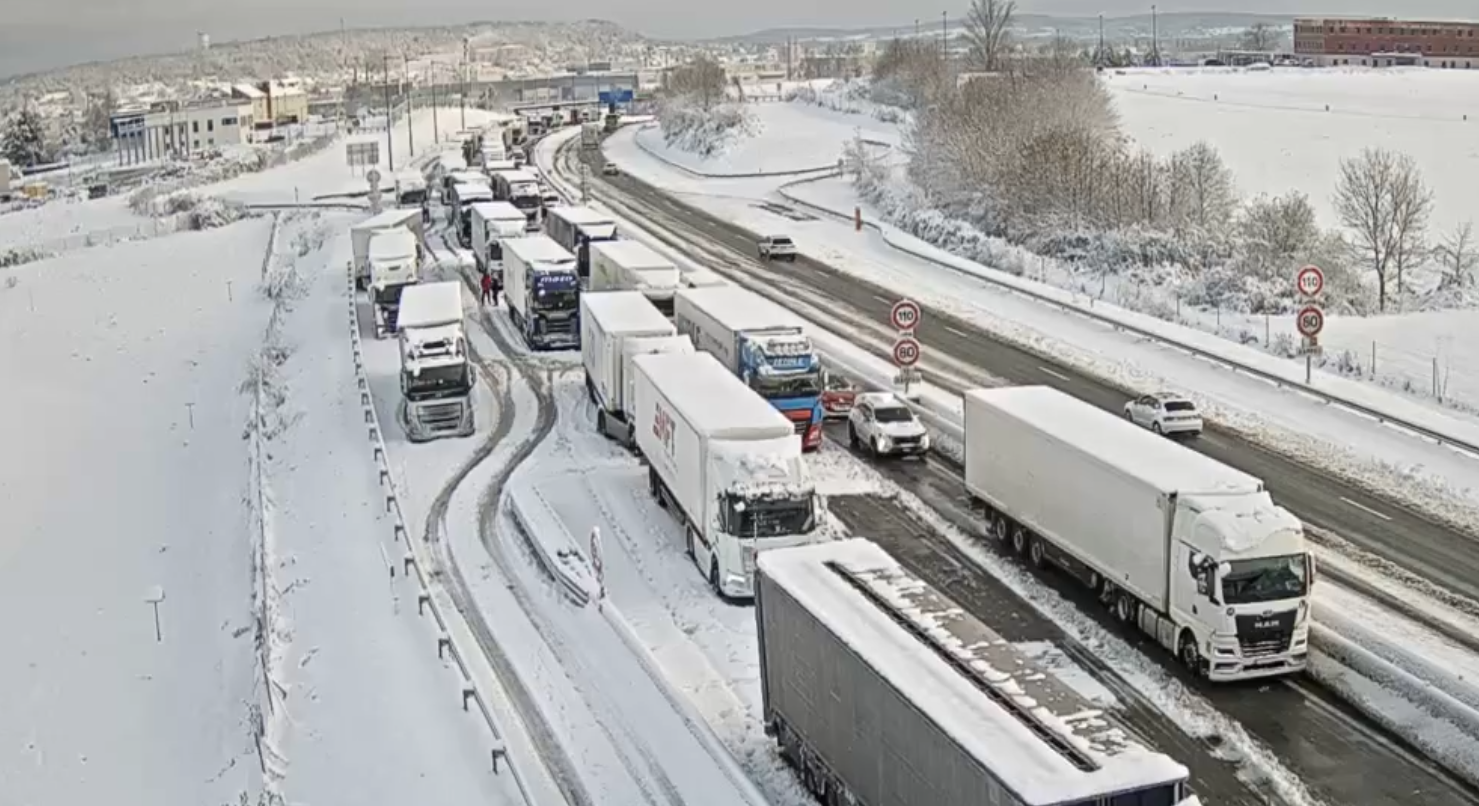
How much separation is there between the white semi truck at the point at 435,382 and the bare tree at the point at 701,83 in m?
104

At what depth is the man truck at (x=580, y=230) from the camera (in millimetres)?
59062

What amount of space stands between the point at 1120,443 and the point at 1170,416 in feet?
39.1

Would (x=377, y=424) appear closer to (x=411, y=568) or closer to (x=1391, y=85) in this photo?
(x=411, y=568)

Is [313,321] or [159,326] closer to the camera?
[313,321]

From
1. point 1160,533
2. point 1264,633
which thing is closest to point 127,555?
point 1160,533

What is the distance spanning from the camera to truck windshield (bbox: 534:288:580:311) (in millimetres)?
50156

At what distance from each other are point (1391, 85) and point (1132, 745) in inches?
5886

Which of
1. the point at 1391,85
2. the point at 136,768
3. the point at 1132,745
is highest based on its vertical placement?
the point at 1391,85

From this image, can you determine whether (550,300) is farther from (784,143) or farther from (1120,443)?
(784,143)

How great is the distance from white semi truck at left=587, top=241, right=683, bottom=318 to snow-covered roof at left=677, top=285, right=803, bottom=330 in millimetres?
2900

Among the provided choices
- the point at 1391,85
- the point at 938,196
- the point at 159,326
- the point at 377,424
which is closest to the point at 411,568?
the point at 377,424

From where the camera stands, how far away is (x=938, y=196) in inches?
3248

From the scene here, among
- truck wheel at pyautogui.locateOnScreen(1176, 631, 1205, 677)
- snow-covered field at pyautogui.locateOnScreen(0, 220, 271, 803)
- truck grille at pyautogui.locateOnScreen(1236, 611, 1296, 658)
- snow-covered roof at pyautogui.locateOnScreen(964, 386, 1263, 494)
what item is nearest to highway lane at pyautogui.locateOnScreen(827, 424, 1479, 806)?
truck wheel at pyautogui.locateOnScreen(1176, 631, 1205, 677)

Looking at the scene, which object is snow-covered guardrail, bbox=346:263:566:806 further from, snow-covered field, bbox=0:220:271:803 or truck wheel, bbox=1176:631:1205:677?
truck wheel, bbox=1176:631:1205:677
